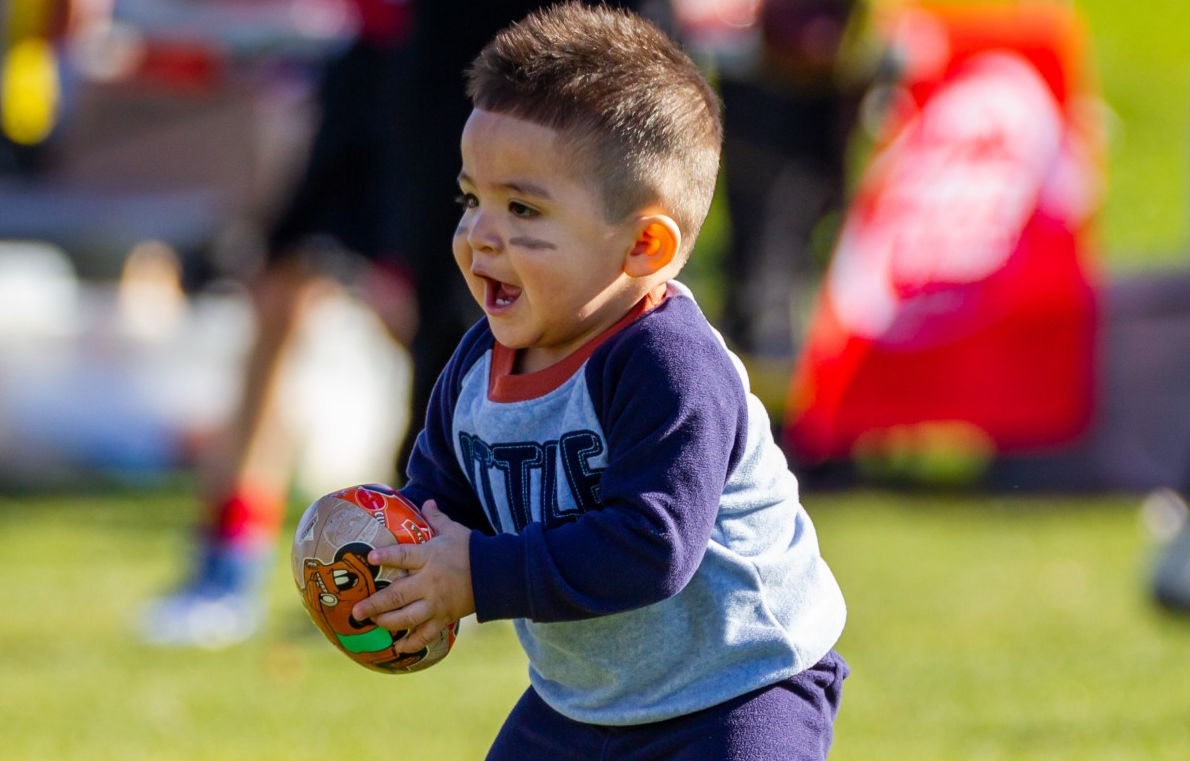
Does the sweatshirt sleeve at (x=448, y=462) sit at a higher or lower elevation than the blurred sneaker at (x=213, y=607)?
higher

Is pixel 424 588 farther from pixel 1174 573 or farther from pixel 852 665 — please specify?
pixel 1174 573

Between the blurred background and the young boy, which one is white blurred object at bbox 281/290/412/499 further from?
the young boy

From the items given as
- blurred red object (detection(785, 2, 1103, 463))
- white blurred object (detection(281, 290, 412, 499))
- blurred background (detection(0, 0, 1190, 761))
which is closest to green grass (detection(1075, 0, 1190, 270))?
blurred background (detection(0, 0, 1190, 761))

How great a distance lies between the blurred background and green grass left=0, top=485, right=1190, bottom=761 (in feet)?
0.05

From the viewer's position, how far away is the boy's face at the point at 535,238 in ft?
6.57

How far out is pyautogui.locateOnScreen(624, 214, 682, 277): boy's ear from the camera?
2.06 m

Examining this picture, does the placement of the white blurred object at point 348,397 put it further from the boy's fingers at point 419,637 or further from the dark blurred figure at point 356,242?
the boy's fingers at point 419,637

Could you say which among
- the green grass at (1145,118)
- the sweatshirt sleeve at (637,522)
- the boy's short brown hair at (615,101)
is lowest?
the green grass at (1145,118)

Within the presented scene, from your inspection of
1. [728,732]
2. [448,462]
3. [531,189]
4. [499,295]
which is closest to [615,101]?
[531,189]

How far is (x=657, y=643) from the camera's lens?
2084 millimetres

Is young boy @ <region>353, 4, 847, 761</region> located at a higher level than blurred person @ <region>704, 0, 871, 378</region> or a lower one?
higher

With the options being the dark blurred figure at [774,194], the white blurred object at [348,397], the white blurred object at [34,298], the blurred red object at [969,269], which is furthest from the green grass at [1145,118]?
the white blurred object at [34,298]

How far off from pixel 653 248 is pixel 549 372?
19 cm

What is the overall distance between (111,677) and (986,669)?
2059 millimetres
